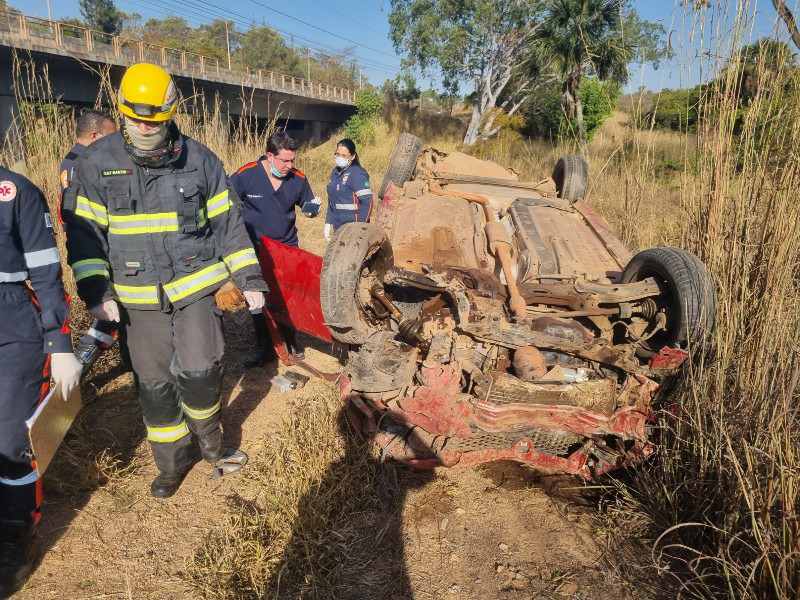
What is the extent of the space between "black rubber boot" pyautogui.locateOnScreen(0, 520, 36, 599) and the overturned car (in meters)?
1.44

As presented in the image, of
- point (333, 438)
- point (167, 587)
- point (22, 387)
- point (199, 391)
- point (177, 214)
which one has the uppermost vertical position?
point (177, 214)

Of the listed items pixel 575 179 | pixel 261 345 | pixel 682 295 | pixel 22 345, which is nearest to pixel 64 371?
pixel 22 345

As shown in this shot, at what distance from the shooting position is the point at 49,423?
6.32 ft

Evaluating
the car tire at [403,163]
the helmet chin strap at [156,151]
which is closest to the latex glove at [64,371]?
the helmet chin strap at [156,151]

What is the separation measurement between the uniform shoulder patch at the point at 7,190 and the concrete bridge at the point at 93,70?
10.4ft

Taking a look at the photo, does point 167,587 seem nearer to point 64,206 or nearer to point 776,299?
point 64,206

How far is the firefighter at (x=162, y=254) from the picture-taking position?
2.08m

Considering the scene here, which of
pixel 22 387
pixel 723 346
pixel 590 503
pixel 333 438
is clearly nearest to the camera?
pixel 22 387

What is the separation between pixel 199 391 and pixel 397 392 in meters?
0.97

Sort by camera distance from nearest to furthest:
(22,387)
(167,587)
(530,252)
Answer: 1. (22,387)
2. (167,587)
3. (530,252)

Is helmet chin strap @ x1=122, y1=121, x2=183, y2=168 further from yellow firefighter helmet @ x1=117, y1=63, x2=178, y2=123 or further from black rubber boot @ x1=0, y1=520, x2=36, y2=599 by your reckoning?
black rubber boot @ x1=0, y1=520, x2=36, y2=599

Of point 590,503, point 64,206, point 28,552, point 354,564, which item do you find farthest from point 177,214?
point 590,503

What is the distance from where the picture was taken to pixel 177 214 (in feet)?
7.17

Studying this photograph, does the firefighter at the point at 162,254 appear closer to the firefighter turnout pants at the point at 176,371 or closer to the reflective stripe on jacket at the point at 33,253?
the firefighter turnout pants at the point at 176,371
